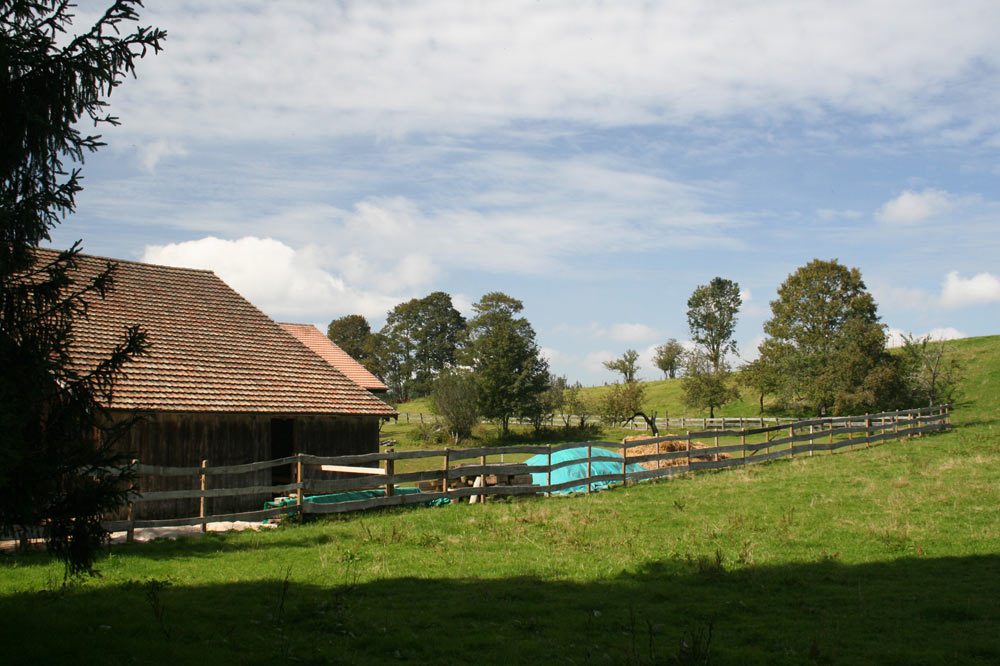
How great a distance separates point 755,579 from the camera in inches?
361

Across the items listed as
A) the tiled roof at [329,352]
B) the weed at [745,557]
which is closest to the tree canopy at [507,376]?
the tiled roof at [329,352]

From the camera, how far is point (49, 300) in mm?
6473

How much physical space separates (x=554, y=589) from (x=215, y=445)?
36.4 feet

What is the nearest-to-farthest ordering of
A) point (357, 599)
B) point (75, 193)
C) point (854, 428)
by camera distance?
1. point (75, 193)
2. point (357, 599)
3. point (854, 428)

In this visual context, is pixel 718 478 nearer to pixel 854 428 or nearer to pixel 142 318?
pixel 854 428

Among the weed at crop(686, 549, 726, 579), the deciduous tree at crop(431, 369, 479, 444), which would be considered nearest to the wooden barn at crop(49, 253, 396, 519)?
the weed at crop(686, 549, 726, 579)

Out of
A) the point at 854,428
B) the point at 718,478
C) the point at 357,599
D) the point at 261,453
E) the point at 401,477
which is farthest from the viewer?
the point at 854,428

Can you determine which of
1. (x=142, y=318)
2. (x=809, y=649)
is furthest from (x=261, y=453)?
(x=809, y=649)

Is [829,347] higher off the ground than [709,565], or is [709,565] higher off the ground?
[829,347]

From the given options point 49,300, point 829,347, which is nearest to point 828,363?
point 829,347

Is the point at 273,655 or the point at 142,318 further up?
the point at 142,318

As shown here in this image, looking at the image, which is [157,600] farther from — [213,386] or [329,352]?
[329,352]

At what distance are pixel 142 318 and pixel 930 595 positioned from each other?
56.5 ft

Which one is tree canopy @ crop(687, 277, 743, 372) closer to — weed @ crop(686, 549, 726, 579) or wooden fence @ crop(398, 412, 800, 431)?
wooden fence @ crop(398, 412, 800, 431)
